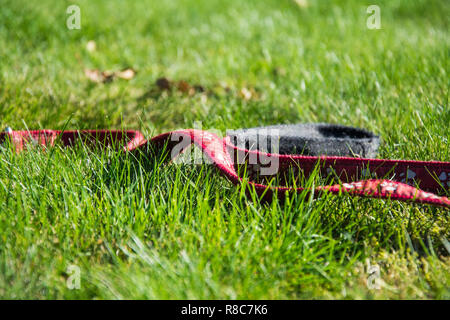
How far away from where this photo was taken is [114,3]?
441 cm

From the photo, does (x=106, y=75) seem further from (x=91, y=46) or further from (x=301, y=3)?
(x=301, y=3)

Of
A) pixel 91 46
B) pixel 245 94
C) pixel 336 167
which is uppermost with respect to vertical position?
pixel 91 46

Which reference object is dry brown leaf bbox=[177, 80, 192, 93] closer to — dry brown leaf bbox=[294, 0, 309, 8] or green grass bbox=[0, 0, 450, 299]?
green grass bbox=[0, 0, 450, 299]

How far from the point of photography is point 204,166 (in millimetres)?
1691

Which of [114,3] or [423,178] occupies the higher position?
[114,3]

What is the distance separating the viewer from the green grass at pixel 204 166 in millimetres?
1219

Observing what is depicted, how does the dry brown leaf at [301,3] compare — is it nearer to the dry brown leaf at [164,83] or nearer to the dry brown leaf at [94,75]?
the dry brown leaf at [164,83]

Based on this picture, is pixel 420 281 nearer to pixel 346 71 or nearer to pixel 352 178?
pixel 352 178

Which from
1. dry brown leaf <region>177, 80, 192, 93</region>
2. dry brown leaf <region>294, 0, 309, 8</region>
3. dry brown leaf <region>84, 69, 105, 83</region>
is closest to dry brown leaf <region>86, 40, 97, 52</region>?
dry brown leaf <region>84, 69, 105, 83</region>

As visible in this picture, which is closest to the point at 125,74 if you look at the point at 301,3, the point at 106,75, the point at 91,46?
the point at 106,75

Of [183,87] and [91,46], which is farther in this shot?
[91,46]

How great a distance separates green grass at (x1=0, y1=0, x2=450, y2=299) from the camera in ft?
4.00

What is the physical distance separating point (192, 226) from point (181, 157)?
0.42 metres

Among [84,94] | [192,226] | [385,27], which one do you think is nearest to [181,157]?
[192,226]
